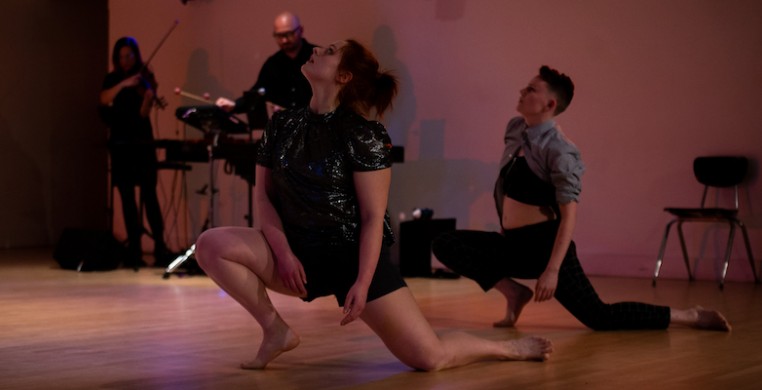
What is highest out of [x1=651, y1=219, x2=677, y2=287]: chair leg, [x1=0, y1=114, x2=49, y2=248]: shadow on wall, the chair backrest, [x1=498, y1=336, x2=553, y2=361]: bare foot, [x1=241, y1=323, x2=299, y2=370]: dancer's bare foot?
the chair backrest

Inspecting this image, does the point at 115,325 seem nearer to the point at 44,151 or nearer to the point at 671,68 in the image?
the point at 671,68

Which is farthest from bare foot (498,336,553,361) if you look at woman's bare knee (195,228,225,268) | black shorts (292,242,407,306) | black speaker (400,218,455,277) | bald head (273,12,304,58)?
bald head (273,12,304,58)

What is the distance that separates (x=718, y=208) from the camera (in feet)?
20.8

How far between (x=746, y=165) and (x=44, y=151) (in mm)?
6416

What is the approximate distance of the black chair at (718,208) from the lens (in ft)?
20.5

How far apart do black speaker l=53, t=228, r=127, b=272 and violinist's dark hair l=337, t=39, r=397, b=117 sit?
4411mm

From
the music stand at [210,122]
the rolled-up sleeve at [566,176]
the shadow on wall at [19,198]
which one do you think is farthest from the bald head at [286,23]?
the shadow on wall at [19,198]

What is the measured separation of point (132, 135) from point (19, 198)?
2.71 m

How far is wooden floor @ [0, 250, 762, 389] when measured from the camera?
10.2 feet

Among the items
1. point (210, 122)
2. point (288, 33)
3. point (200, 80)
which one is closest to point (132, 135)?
point (210, 122)

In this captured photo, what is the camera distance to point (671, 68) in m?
6.80

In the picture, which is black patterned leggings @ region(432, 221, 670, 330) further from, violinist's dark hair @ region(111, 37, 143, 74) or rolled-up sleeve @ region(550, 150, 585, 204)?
violinist's dark hair @ region(111, 37, 143, 74)

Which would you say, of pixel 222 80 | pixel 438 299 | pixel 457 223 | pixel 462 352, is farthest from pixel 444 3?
pixel 462 352

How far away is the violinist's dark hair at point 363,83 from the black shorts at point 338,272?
432 millimetres
